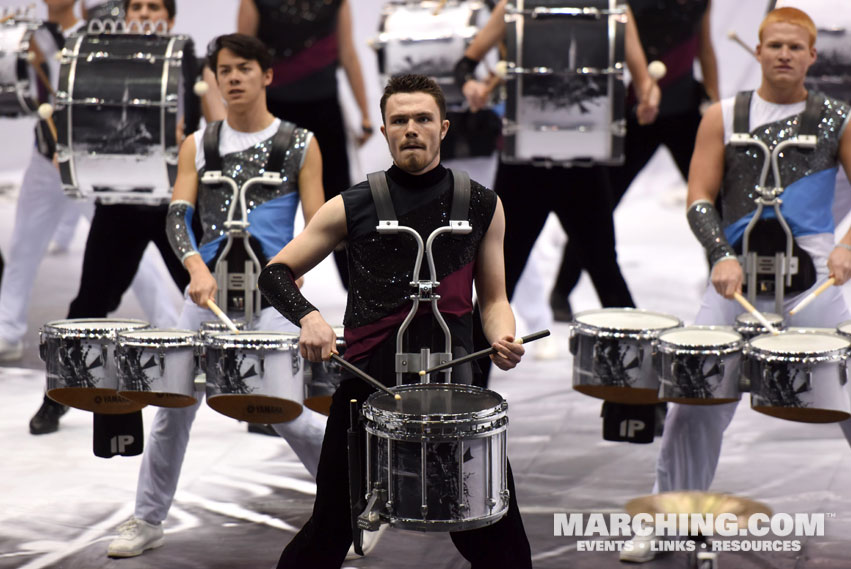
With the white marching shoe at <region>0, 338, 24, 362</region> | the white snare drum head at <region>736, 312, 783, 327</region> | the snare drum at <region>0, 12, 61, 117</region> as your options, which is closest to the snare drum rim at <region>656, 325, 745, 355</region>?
the white snare drum head at <region>736, 312, 783, 327</region>

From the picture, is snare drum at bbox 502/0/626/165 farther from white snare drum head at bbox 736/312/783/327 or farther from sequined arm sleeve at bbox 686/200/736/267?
white snare drum head at bbox 736/312/783/327

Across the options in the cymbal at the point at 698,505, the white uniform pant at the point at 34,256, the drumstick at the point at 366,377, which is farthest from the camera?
→ the white uniform pant at the point at 34,256

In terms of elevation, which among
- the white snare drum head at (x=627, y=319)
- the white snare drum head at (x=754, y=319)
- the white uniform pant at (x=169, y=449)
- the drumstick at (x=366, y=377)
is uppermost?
the drumstick at (x=366, y=377)

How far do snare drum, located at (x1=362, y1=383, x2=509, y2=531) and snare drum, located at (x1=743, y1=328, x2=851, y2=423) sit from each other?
3.80 ft

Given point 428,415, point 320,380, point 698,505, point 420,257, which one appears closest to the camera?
point 698,505

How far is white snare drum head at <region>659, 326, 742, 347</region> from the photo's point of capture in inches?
165

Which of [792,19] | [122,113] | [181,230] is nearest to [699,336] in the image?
[792,19]

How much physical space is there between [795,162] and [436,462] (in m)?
1.93

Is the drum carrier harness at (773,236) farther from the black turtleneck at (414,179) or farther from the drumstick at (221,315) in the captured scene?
the drumstick at (221,315)

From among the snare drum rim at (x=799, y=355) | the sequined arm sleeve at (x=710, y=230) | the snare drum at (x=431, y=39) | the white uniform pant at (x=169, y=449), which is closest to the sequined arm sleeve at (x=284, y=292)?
the white uniform pant at (x=169, y=449)

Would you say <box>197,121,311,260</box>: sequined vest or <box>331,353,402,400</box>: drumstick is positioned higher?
<box>197,121,311,260</box>: sequined vest

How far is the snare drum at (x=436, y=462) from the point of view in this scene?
10.3ft

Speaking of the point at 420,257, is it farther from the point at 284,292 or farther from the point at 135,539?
the point at 135,539

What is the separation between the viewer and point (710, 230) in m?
4.45
